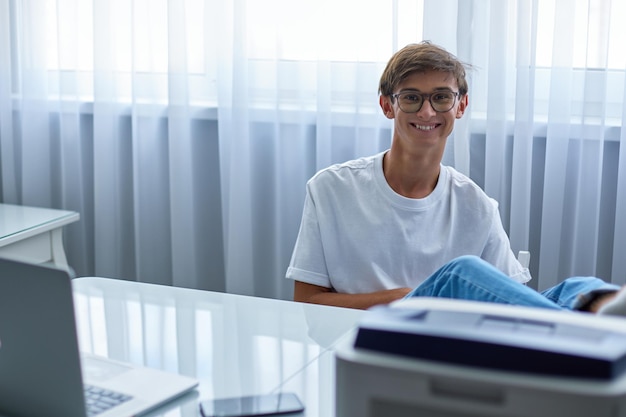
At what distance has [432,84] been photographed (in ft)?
6.39

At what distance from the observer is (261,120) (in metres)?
2.72

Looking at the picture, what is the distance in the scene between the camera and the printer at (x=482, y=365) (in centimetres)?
73

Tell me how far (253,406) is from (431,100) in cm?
100

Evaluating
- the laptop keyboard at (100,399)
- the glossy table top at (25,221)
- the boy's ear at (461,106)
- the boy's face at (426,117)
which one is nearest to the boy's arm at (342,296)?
the boy's face at (426,117)

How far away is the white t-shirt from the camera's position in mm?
1917

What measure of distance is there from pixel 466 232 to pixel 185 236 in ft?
3.85

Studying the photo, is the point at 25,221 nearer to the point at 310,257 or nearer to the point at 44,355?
the point at 310,257

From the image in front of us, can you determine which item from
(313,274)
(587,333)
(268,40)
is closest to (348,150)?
(268,40)

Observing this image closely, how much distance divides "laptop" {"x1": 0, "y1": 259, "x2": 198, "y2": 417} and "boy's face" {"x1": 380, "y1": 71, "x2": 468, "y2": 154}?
959mm

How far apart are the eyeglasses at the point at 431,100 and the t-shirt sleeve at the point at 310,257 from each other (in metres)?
0.30

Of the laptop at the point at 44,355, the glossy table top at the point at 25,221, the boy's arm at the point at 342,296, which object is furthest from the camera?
the glossy table top at the point at 25,221

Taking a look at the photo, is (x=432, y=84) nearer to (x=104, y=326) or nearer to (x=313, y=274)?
Answer: (x=313, y=274)

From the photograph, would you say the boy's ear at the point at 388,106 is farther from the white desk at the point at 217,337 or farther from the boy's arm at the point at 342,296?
the white desk at the point at 217,337

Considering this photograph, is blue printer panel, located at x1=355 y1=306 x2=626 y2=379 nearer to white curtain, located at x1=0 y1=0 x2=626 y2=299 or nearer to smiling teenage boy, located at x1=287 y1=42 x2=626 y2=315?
smiling teenage boy, located at x1=287 y1=42 x2=626 y2=315
